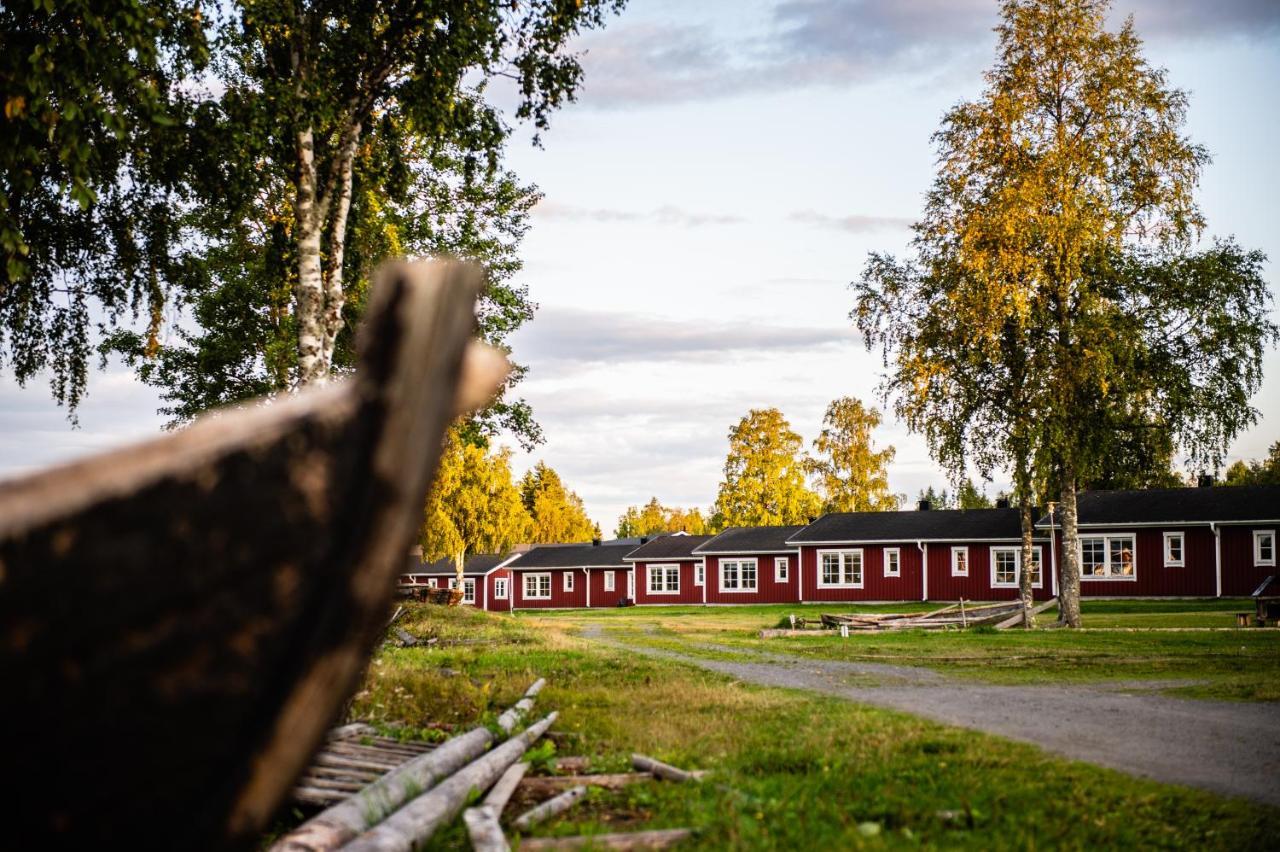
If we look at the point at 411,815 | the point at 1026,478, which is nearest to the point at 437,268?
the point at 411,815

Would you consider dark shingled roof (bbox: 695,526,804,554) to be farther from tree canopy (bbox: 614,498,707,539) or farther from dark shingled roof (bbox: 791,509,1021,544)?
tree canopy (bbox: 614,498,707,539)

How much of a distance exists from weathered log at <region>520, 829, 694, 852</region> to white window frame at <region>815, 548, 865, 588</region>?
46310 millimetres

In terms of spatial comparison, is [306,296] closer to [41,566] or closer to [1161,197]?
[41,566]

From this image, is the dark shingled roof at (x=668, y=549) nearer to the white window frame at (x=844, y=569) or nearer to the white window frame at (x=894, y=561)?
A: the white window frame at (x=844, y=569)

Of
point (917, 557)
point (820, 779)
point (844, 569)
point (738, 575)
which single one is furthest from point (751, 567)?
point (820, 779)

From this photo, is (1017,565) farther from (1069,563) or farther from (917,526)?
(1069,563)

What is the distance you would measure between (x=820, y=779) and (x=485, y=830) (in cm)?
260

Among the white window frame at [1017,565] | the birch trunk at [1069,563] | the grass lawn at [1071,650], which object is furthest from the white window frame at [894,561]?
the birch trunk at [1069,563]

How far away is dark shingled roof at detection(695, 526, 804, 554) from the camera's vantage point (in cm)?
5381

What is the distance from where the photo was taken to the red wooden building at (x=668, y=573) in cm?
5888

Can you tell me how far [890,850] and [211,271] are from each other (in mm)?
25664

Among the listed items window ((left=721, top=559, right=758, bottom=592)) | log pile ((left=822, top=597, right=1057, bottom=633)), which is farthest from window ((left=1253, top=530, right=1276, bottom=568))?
window ((left=721, top=559, right=758, bottom=592))

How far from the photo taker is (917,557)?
1896 inches

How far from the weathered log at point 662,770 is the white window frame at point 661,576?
2099 inches
